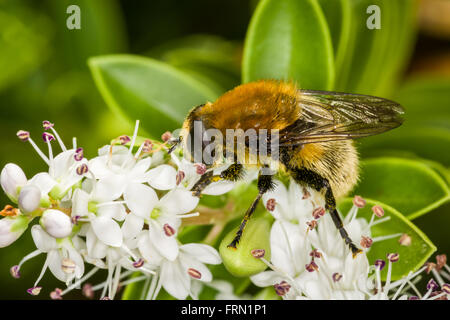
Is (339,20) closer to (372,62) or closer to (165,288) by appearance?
(372,62)

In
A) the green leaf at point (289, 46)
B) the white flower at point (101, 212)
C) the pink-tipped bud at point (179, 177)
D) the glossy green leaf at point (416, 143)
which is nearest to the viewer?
the white flower at point (101, 212)

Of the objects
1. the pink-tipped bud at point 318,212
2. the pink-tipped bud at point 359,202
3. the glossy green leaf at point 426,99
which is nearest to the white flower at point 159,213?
the pink-tipped bud at point 318,212

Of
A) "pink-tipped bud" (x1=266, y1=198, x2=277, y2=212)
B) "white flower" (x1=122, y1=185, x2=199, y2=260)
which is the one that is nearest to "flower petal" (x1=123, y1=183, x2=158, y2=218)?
"white flower" (x1=122, y1=185, x2=199, y2=260)

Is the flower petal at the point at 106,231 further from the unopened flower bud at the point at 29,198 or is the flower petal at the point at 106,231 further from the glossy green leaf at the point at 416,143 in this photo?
the glossy green leaf at the point at 416,143

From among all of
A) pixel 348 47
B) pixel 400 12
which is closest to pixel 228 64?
pixel 348 47

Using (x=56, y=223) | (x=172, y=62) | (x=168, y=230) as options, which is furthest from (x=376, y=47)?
(x=56, y=223)

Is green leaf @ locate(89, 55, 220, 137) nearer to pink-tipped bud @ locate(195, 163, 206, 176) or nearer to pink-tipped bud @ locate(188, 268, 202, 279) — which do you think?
pink-tipped bud @ locate(195, 163, 206, 176)
